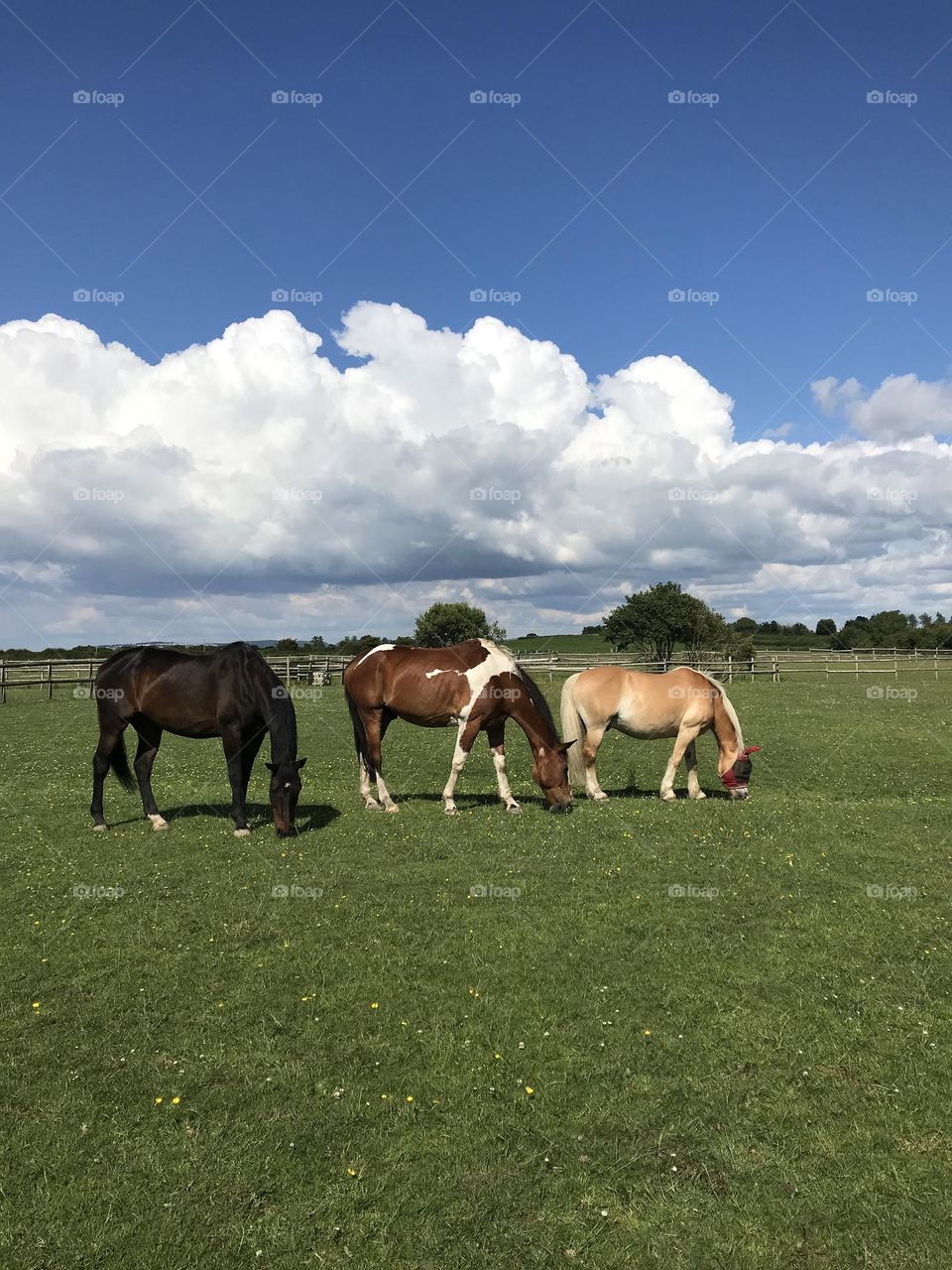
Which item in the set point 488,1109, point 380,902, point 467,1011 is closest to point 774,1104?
point 488,1109

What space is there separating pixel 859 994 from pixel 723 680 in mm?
46479

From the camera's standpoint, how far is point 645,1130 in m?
4.68

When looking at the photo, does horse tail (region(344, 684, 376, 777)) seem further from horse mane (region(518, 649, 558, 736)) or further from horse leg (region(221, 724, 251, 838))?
horse mane (region(518, 649, 558, 736))

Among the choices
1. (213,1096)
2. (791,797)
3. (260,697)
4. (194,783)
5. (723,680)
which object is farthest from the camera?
(723,680)

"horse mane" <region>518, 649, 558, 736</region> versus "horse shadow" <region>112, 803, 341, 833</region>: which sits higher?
"horse mane" <region>518, 649, 558, 736</region>

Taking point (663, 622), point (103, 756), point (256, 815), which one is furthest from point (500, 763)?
point (663, 622)

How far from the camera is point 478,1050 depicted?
18.3ft

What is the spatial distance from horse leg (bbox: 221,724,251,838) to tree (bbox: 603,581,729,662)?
77.7m

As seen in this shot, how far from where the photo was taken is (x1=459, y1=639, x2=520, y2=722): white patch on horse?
43.4 feet

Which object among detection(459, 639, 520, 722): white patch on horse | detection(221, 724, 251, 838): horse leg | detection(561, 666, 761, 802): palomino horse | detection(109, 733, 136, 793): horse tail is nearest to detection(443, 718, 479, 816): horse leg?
detection(459, 639, 520, 722): white patch on horse

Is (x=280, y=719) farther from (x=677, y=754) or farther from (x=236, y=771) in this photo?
(x=677, y=754)

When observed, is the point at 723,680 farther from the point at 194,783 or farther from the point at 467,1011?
the point at 467,1011

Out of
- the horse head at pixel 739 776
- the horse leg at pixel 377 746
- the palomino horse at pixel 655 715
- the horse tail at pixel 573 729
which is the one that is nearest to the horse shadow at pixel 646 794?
the palomino horse at pixel 655 715

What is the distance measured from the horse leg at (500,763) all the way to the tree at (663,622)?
74958 mm
